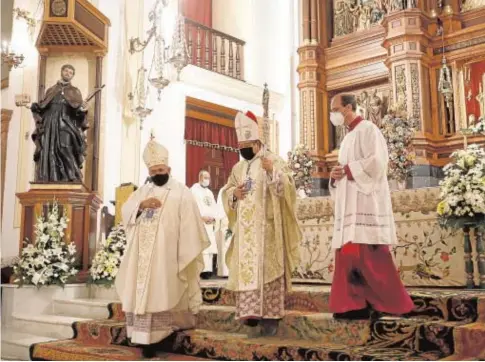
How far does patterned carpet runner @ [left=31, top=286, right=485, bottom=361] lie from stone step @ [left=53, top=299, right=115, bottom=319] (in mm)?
821

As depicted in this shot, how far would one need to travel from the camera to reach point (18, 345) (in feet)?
18.6

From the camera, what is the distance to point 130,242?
4.84 meters

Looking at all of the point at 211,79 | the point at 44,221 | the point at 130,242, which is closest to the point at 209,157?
the point at 211,79

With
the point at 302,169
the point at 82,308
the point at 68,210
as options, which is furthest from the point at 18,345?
the point at 302,169

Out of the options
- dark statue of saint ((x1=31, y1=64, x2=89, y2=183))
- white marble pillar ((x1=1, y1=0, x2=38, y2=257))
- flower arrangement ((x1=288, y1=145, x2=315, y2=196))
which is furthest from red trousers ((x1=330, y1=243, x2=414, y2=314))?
white marble pillar ((x1=1, y1=0, x2=38, y2=257))

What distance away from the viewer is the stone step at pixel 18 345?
5.59 metres

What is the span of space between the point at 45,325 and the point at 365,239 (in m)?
3.78

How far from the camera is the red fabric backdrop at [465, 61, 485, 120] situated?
25.4 ft

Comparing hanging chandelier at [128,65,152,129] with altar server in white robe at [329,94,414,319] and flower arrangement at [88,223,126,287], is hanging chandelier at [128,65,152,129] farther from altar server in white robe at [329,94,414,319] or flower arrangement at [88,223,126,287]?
altar server in white robe at [329,94,414,319]

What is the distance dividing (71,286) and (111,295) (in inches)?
20.4

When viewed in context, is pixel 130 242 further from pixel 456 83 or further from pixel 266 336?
pixel 456 83

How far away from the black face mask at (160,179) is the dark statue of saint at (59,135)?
2991 mm

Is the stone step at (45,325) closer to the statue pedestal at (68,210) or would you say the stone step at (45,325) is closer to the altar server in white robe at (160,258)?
the statue pedestal at (68,210)

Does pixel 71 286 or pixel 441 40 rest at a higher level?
pixel 441 40
